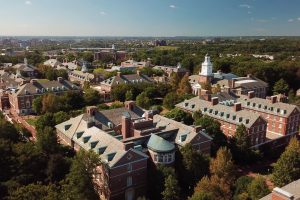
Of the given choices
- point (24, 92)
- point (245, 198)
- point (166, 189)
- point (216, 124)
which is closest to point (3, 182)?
point (166, 189)

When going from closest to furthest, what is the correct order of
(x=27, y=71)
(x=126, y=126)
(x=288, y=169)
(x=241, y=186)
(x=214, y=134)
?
(x=241, y=186), (x=288, y=169), (x=126, y=126), (x=214, y=134), (x=27, y=71)

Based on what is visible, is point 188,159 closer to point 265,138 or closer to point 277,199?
point 277,199

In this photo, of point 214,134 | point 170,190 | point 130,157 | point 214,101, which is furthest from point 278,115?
point 130,157

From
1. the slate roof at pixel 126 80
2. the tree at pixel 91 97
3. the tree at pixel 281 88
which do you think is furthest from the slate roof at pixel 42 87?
the tree at pixel 281 88

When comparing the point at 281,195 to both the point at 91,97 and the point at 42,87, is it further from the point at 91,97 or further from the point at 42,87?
the point at 42,87

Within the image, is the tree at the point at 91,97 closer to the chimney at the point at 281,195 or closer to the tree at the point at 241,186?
the tree at the point at 241,186

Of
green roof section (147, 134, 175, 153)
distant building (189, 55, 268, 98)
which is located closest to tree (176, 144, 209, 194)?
green roof section (147, 134, 175, 153)

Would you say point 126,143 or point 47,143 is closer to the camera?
point 126,143
